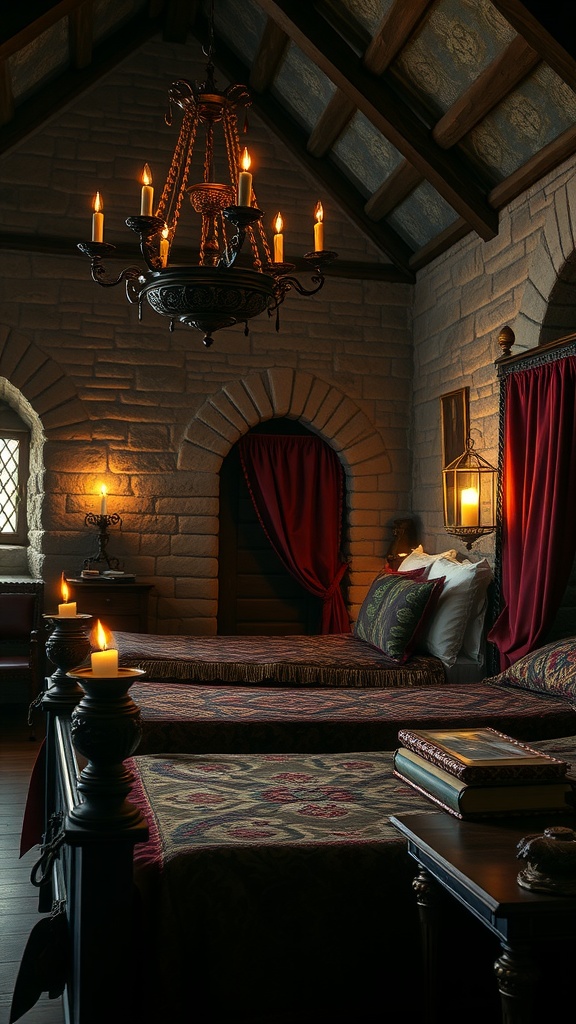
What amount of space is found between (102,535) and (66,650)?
312 cm

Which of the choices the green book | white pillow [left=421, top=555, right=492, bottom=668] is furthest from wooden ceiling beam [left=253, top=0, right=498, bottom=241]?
the green book

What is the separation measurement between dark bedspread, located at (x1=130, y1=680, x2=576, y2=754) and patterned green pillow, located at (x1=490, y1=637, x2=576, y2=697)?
5 centimetres

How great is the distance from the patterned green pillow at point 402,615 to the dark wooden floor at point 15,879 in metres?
1.76

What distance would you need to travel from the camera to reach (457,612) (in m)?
4.41

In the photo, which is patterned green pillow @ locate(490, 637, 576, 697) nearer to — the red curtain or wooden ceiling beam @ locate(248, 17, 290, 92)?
the red curtain

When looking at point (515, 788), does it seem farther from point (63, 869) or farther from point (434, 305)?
point (434, 305)

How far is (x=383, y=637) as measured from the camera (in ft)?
14.4

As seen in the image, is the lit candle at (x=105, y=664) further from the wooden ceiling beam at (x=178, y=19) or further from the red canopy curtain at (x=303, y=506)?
the wooden ceiling beam at (x=178, y=19)

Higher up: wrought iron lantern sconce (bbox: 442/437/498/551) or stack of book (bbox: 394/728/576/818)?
wrought iron lantern sconce (bbox: 442/437/498/551)

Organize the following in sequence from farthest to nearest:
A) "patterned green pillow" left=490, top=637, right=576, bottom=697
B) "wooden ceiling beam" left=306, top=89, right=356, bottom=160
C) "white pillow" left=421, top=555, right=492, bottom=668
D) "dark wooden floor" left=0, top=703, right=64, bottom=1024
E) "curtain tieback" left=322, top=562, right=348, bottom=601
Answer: "curtain tieback" left=322, top=562, right=348, bottom=601, "wooden ceiling beam" left=306, top=89, right=356, bottom=160, "white pillow" left=421, top=555, right=492, bottom=668, "patterned green pillow" left=490, top=637, right=576, bottom=697, "dark wooden floor" left=0, top=703, right=64, bottom=1024

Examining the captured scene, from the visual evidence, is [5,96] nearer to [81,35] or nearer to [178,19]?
[81,35]

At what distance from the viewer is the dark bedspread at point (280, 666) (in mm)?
4059

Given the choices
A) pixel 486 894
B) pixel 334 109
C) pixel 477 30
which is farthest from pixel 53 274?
pixel 486 894

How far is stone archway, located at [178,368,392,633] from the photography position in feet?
20.5
